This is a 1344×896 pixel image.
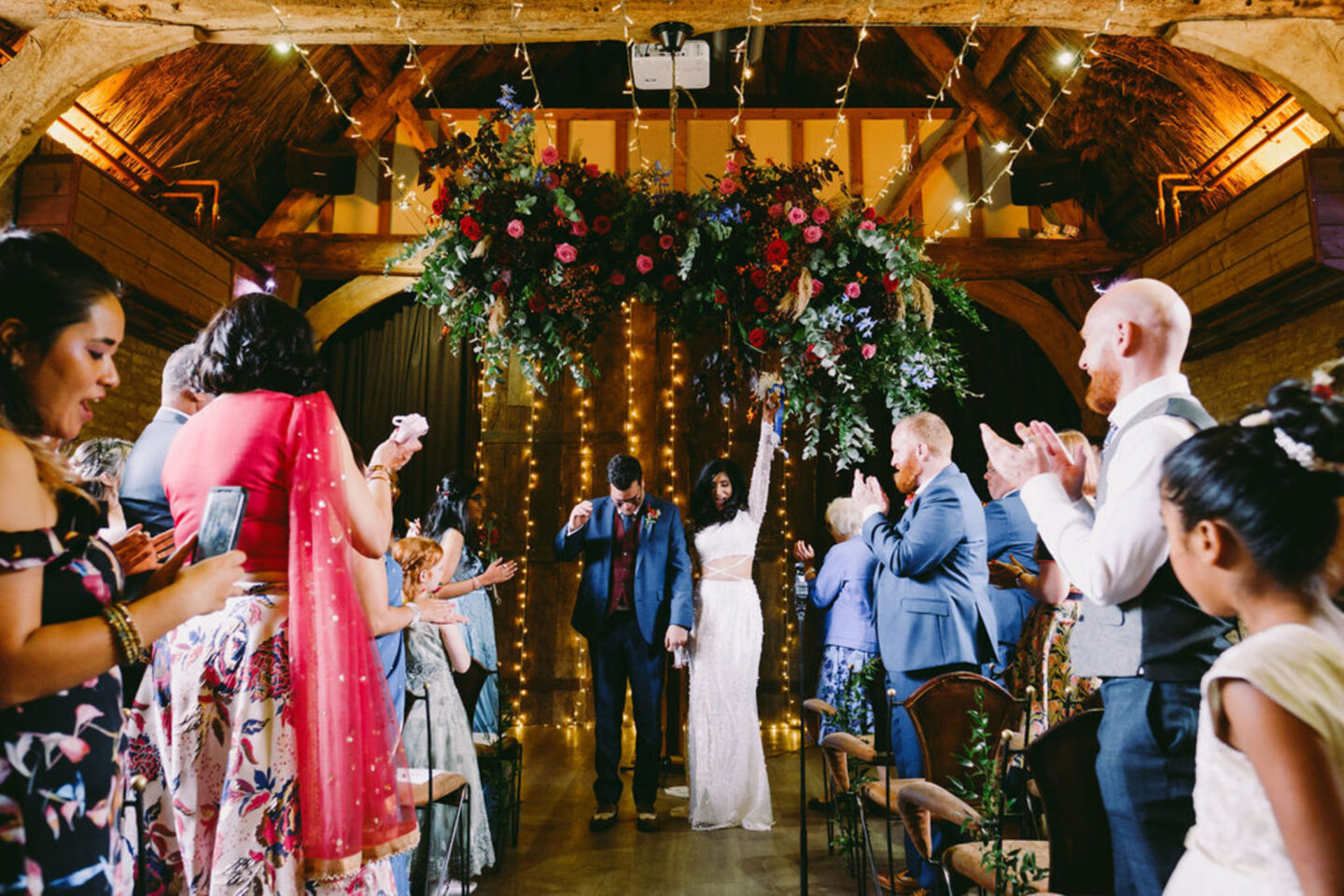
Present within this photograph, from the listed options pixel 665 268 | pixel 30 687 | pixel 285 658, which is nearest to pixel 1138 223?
pixel 665 268

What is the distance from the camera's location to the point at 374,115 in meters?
7.28

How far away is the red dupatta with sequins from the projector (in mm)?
4680

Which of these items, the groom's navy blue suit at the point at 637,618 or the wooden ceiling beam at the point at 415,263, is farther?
the wooden ceiling beam at the point at 415,263

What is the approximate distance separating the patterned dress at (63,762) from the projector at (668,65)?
205 inches

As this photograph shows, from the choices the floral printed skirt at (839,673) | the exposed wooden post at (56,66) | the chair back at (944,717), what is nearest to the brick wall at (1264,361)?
the floral printed skirt at (839,673)

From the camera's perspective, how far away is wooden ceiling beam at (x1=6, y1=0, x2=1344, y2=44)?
3762 mm

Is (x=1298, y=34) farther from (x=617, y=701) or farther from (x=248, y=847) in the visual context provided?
(x=248, y=847)

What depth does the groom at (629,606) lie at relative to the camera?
14.3ft

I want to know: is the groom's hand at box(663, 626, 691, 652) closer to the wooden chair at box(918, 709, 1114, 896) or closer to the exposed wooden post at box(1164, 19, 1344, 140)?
the wooden chair at box(918, 709, 1114, 896)

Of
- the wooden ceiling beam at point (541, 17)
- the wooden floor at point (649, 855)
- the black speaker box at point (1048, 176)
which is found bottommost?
the wooden floor at point (649, 855)

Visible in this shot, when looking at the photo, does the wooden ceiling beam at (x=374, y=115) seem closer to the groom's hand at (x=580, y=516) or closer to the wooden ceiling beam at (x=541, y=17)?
the wooden ceiling beam at (x=541, y=17)

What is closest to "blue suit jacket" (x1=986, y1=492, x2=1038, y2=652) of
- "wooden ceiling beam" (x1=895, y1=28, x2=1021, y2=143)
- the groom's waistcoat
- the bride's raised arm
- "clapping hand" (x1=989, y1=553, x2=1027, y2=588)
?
"clapping hand" (x1=989, y1=553, x2=1027, y2=588)

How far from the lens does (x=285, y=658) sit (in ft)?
5.40

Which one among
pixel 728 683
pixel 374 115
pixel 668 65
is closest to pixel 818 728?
pixel 728 683
